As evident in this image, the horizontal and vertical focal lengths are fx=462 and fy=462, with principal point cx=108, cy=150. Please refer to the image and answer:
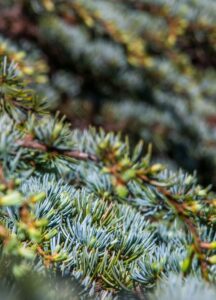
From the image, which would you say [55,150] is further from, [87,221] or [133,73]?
[133,73]

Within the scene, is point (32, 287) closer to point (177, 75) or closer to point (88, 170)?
point (88, 170)

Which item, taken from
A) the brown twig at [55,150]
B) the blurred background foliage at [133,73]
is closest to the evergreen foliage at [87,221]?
the brown twig at [55,150]

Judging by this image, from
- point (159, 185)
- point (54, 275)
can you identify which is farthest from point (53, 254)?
point (159, 185)

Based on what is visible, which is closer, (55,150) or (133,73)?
(55,150)

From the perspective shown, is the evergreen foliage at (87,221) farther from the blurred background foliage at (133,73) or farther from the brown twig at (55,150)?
the blurred background foliage at (133,73)

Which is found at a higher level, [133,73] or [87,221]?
[133,73]

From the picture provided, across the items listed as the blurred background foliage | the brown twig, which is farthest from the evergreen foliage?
the blurred background foliage

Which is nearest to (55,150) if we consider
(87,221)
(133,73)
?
(87,221)
